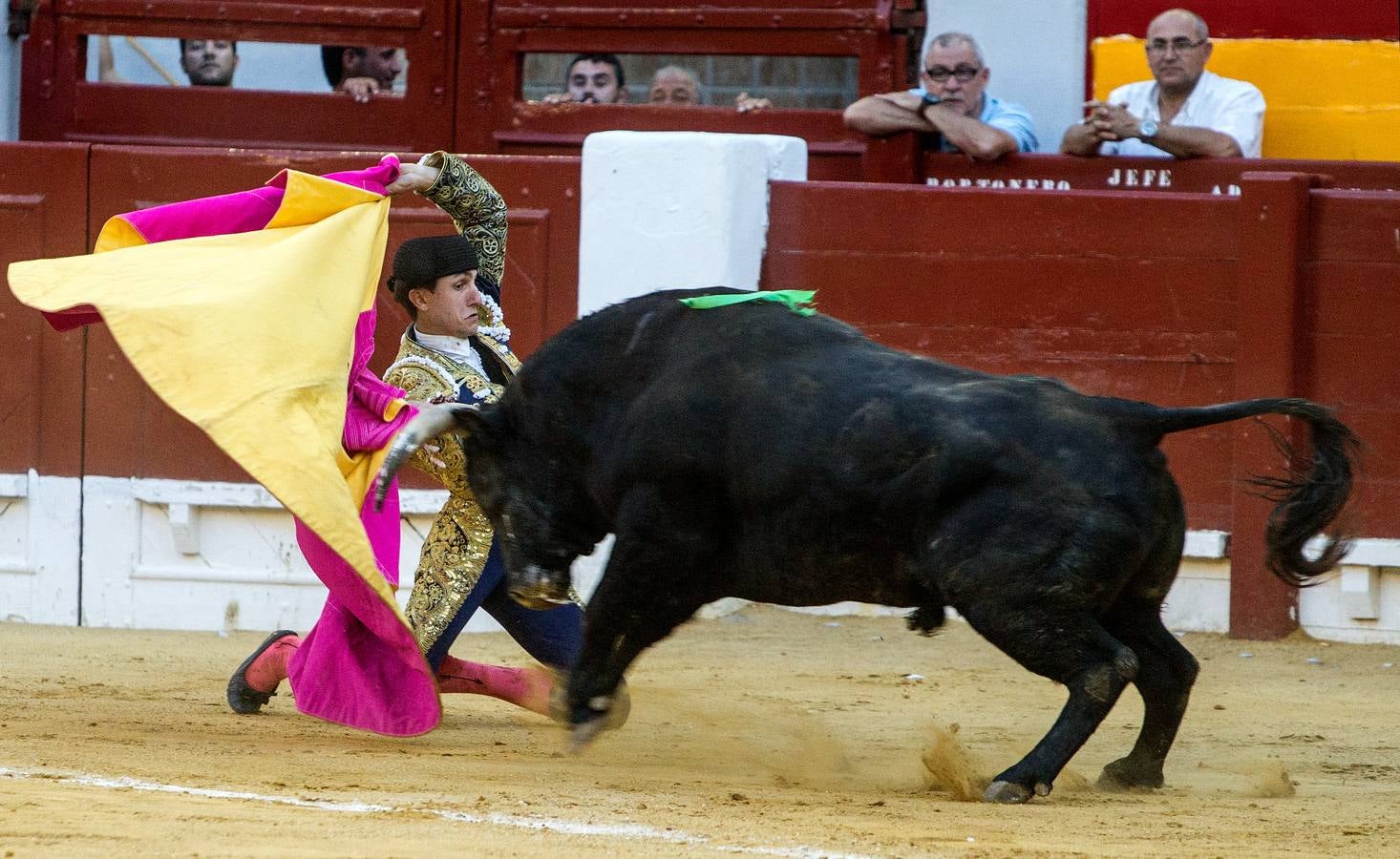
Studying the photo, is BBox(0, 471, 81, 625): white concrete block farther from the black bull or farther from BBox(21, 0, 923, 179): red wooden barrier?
the black bull

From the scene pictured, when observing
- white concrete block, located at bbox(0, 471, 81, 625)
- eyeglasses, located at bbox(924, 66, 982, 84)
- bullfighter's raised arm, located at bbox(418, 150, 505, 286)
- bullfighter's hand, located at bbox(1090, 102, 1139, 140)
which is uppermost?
eyeglasses, located at bbox(924, 66, 982, 84)

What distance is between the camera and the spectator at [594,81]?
8.07 metres

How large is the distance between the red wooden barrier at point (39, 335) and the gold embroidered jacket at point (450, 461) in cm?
247

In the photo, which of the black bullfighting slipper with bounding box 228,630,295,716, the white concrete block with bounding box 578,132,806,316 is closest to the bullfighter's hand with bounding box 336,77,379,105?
the white concrete block with bounding box 578,132,806,316

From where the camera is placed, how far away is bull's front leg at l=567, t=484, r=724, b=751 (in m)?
3.83

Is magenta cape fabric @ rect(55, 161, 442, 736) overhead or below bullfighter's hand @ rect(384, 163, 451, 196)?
below

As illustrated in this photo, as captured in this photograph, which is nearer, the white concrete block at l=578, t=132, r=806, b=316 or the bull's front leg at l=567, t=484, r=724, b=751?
the bull's front leg at l=567, t=484, r=724, b=751

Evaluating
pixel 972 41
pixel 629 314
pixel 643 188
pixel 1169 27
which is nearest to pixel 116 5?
pixel 643 188

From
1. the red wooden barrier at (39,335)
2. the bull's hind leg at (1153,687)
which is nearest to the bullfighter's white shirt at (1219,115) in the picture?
the bull's hind leg at (1153,687)

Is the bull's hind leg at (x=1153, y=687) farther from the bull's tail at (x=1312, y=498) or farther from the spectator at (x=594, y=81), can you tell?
the spectator at (x=594, y=81)

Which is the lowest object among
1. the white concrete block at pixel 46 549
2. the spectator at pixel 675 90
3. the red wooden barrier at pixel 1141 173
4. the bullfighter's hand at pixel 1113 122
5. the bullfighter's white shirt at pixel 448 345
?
the white concrete block at pixel 46 549

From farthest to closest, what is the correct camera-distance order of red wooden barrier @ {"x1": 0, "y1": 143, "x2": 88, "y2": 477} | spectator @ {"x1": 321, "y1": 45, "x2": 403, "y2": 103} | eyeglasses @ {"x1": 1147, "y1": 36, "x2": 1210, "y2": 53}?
spectator @ {"x1": 321, "y1": 45, "x2": 403, "y2": 103}, eyeglasses @ {"x1": 1147, "y1": 36, "x2": 1210, "y2": 53}, red wooden barrier @ {"x1": 0, "y1": 143, "x2": 88, "y2": 477}

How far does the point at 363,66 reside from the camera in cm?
873

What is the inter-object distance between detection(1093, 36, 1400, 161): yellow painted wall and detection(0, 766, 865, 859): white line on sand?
17.2ft
